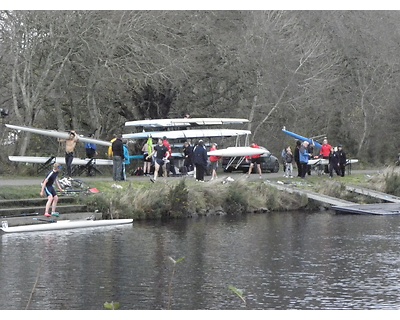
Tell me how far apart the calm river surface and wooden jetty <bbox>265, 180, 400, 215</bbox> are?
360 cm

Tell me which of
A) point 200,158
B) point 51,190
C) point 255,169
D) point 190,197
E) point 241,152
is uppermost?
point 241,152

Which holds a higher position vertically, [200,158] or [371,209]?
[200,158]

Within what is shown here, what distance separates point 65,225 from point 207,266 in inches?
323

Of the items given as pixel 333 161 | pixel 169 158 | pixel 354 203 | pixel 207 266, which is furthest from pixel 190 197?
pixel 207 266

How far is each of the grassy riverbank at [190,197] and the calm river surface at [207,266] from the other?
141 centimetres

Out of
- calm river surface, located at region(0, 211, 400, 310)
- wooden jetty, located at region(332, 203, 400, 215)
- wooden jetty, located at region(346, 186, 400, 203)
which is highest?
wooden jetty, located at region(346, 186, 400, 203)

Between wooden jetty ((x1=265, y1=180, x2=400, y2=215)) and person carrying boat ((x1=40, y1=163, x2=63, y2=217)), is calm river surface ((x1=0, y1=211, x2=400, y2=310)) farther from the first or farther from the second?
wooden jetty ((x1=265, y1=180, x2=400, y2=215))

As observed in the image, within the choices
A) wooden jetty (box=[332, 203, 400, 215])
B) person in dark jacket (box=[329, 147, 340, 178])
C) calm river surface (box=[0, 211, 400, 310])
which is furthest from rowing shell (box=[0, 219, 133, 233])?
person in dark jacket (box=[329, 147, 340, 178])

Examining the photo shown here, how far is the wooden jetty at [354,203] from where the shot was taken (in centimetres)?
3853

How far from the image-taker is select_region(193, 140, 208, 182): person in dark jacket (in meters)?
38.9

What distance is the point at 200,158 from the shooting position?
1539 inches

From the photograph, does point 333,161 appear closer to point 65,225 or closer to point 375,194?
point 375,194

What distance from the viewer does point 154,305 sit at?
19.7m

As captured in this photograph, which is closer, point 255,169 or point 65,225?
point 65,225
